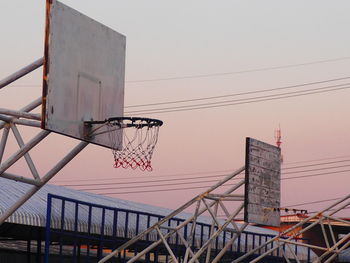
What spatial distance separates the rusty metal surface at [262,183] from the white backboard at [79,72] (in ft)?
26.6

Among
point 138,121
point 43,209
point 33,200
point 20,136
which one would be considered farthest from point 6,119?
point 33,200

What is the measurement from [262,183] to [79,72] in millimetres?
11071

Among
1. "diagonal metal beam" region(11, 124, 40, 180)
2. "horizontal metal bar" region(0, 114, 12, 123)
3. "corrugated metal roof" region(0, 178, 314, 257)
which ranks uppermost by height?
"horizontal metal bar" region(0, 114, 12, 123)

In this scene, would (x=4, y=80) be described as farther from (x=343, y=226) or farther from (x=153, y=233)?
(x=343, y=226)

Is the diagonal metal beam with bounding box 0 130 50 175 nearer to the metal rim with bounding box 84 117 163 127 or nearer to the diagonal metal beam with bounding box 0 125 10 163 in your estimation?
the diagonal metal beam with bounding box 0 125 10 163

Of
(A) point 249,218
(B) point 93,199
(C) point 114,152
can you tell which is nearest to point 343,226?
(B) point 93,199

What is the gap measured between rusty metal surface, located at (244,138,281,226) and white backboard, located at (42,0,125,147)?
26.6 ft

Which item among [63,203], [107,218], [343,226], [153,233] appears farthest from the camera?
[343,226]

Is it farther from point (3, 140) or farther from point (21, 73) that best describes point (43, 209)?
point (21, 73)

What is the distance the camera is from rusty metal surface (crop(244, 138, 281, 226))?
31.5 meters

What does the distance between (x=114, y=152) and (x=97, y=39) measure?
2.84 meters

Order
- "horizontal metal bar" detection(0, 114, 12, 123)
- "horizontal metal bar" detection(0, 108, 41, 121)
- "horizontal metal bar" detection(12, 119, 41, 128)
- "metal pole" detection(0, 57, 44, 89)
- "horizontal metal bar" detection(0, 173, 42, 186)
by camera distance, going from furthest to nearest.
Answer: "horizontal metal bar" detection(0, 173, 42, 186) → "horizontal metal bar" detection(0, 114, 12, 123) → "metal pole" detection(0, 57, 44, 89) → "horizontal metal bar" detection(12, 119, 41, 128) → "horizontal metal bar" detection(0, 108, 41, 121)

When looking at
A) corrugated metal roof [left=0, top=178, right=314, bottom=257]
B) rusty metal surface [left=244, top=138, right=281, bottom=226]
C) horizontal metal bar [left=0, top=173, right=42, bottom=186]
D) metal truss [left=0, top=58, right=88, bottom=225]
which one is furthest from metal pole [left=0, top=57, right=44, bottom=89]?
rusty metal surface [left=244, top=138, right=281, bottom=226]

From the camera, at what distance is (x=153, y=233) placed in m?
36.9
